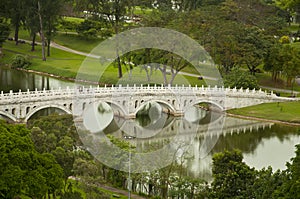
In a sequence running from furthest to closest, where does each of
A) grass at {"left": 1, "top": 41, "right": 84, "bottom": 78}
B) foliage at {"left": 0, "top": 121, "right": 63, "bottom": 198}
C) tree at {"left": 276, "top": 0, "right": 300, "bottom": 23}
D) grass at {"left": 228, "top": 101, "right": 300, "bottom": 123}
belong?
tree at {"left": 276, "top": 0, "right": 300, "bottom": 23}
grass at {"left": 1, "top": 41, "right": 84, "bottom": 78}
grass at {"left": 228, "top": 101, "right": 300, "bottom": 123}
foliage at {"left": 0, "top": 121, "right": 63, "bottom": 198}

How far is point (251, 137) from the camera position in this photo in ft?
211

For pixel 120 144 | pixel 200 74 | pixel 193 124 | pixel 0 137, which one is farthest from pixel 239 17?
pixel 0 137

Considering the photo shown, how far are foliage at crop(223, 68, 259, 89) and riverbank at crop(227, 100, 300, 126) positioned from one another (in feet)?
10.4

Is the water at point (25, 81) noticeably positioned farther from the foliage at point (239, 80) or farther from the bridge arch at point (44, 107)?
the foliage at point (239, 80)

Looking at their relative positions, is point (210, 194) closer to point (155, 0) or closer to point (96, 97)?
point (96, 97)

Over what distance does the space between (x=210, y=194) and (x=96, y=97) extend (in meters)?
29.0

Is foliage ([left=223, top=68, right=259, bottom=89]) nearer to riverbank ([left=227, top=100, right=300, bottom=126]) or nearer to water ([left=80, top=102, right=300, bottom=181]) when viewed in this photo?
riverbank ([left=227, top=100, right=300, bottom=126])

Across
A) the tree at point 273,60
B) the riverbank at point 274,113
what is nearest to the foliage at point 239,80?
the riverbank at point 274,113

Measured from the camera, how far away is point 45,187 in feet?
111

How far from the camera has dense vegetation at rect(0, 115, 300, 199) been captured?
3346 centimetres

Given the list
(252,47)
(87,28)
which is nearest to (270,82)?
(252,47)

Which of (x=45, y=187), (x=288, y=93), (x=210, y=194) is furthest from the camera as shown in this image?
(x=288, y=93)

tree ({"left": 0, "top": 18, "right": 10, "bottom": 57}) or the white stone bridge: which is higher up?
tree ({"left": 0, "top": 18, "right": 10, "bottom": 57})

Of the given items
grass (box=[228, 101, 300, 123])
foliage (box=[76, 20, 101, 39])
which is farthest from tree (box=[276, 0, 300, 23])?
grass (box=[228, 101, 300, 123])
